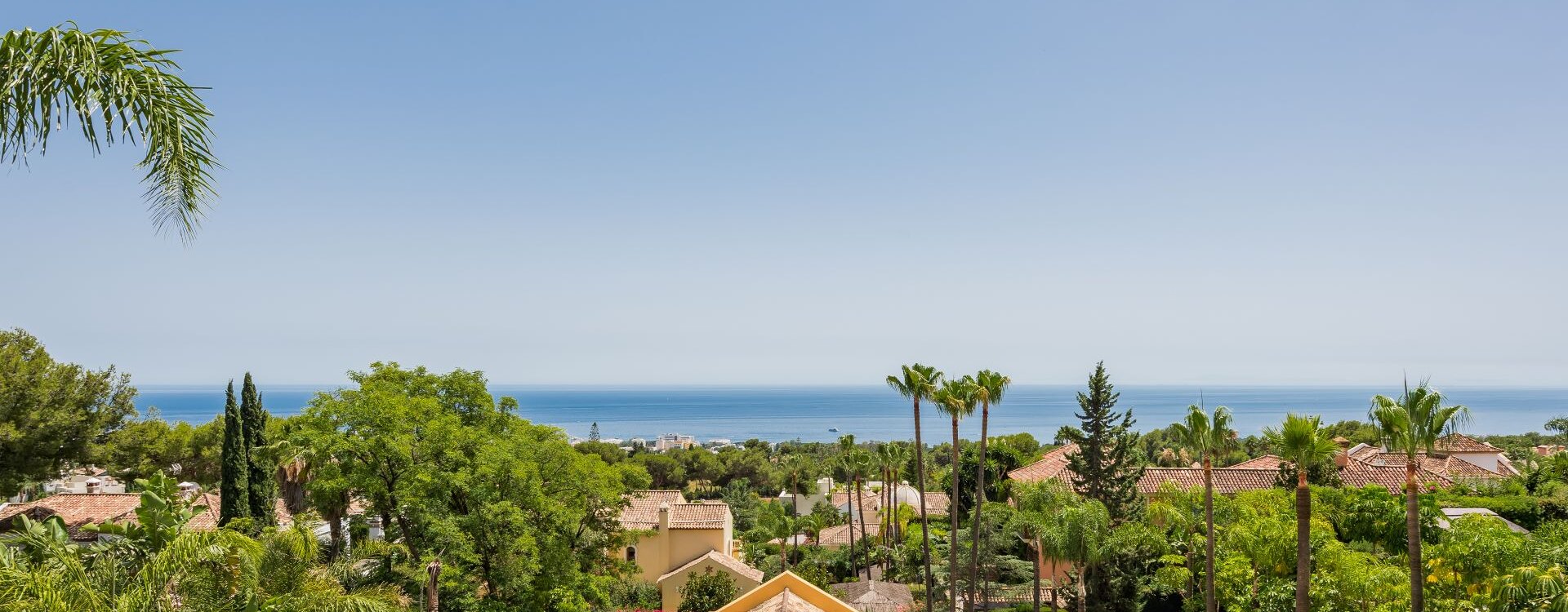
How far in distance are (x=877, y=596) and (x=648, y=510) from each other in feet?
52.5

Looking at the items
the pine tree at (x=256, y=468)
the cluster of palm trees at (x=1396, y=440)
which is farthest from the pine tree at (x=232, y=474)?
the cluster of palm trees at (x=1396, y=440)

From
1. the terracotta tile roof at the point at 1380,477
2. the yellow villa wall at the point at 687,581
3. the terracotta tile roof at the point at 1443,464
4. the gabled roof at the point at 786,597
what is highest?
the gabled roof at the point at 786,597

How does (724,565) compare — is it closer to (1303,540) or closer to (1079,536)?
(1079,536)

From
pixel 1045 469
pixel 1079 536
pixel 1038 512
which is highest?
pixel 1038 512

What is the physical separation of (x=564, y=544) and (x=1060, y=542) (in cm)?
1589

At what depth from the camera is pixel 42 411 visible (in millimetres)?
28141

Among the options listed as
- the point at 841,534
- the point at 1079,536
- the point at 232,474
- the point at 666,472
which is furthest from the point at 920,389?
the point at 666,472

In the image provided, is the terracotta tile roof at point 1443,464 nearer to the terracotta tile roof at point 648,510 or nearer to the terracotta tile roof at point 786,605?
the terracotta tile roof at point 648,510

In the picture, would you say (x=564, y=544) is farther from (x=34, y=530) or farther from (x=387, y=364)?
(x=34, y=530)

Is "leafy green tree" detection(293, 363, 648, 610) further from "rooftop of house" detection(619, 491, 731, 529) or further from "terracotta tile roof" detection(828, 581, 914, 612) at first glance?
"rooftop of house" detection(619, 491, 731, 529)

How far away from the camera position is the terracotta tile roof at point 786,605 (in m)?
15.2

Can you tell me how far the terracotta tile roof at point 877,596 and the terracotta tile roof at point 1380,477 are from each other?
25.4m

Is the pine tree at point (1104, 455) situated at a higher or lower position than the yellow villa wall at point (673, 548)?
higher

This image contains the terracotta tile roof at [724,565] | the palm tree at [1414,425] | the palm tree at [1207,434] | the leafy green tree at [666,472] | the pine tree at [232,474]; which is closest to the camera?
the palm tree at [1414,425]
